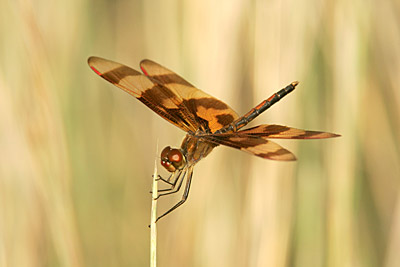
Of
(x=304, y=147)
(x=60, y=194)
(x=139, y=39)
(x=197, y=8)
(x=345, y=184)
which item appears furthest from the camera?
(x=139, y=39)

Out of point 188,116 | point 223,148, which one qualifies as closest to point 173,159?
point 188,116

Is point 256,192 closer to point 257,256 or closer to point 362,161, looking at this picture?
point 257,256

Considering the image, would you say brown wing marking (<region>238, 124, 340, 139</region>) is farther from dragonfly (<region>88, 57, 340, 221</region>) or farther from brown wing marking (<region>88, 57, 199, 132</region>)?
brown wing marking (<region>88, 57, 199, 132</region>)

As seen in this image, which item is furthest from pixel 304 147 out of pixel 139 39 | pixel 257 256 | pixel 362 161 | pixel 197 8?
pixel 139 39

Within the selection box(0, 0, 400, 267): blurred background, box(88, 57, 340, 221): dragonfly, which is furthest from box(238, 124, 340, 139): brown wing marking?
box(0, 0, 400, 267): blurred background

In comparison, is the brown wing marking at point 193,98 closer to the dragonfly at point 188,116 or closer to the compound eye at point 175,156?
the dragonfly at point 188,116

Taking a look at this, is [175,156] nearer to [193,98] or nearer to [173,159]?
[173,159]

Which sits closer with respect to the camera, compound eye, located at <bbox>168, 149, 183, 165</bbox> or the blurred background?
compound eye, located at <bbox>168, 149, 183, 165</bbox>
